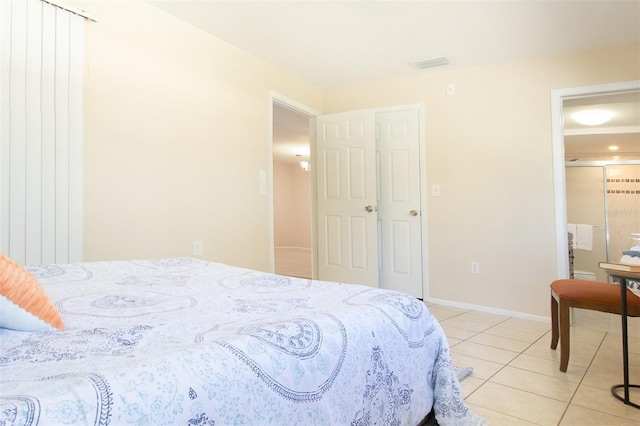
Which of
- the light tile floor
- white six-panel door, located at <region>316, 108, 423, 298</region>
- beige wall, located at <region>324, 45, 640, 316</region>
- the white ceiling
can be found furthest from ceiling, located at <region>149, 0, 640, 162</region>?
the light tile floor

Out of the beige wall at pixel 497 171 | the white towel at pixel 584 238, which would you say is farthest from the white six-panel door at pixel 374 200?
the white towel at pixel 584 238

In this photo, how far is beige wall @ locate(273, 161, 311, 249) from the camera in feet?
32.3

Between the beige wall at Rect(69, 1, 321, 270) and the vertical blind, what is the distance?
0.32ft

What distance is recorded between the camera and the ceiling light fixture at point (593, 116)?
15.2 feet

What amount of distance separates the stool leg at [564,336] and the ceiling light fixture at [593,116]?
3.59 meters

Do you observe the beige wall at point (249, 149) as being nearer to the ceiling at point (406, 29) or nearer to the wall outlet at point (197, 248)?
the wall outlet at point (197, 248)

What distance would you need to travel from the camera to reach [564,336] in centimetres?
208

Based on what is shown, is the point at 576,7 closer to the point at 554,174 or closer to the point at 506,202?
the point at 554,174

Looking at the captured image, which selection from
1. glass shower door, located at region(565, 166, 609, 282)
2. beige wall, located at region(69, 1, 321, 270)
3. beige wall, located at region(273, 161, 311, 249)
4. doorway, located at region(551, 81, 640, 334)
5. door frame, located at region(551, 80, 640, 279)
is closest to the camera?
beige wall, located at region(69, 1, 321, 270)

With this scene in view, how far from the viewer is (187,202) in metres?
2.78

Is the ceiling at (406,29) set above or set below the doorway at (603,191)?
above

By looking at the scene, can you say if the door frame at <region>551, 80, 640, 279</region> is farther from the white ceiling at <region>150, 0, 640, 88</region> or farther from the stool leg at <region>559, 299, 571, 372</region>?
the stool leg at <region>559, 299, 571, 372</region>

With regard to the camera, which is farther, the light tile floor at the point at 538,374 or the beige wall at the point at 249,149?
the beige wall at the point at 249,149

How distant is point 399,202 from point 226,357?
346cm
